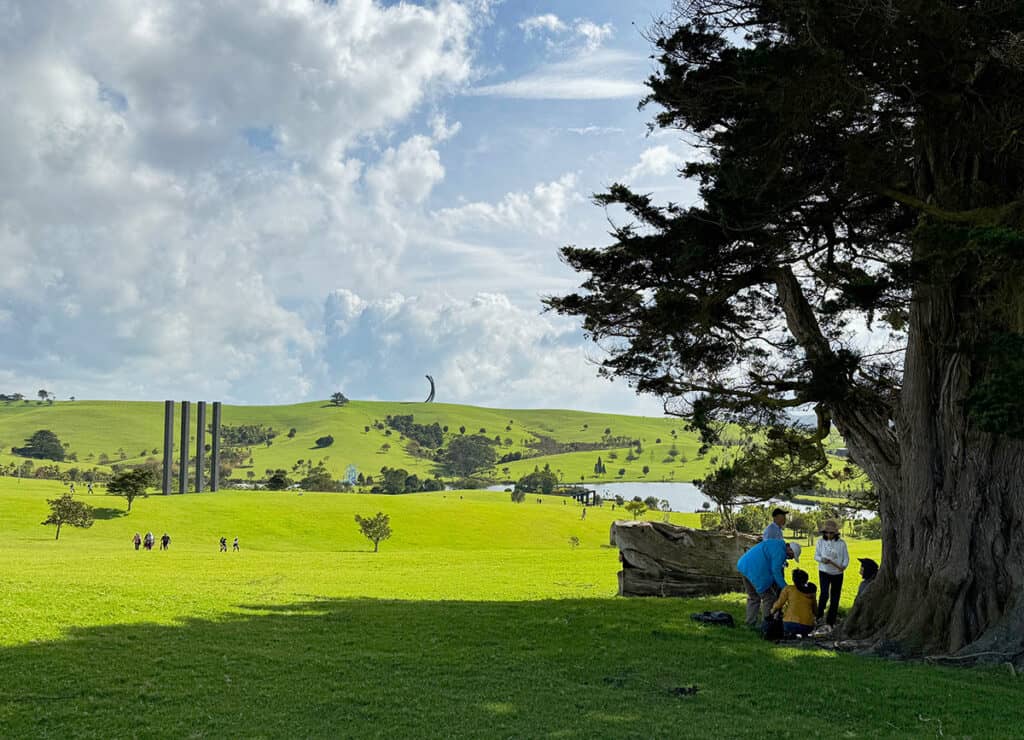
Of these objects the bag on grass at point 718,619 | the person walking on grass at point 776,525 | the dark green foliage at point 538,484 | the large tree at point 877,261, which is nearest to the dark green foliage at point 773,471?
the large tree at point 877,261

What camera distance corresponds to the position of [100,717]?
9750 millimetres

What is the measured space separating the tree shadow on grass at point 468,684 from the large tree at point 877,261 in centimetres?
311

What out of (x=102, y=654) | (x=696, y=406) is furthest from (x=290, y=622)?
(x=696, y=406)

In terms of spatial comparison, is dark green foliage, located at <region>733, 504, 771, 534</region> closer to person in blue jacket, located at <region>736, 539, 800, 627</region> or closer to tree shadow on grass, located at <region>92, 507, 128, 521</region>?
tree shadow on grass, located at <region>92, 507, 128, 521</region>

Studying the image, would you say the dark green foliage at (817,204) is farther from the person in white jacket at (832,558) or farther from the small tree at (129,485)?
the small tree at (129,485)

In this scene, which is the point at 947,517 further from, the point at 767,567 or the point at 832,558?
the point at 767,567

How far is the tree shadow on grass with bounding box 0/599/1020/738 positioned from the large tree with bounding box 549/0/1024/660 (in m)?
3.11

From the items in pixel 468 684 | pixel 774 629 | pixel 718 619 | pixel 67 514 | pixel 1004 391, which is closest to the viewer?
pixel 468 684

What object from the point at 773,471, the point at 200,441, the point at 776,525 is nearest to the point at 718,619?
the point at 776,525

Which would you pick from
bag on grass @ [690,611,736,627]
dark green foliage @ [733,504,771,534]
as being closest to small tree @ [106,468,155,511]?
dark green foliage @ [733,504,771,534]

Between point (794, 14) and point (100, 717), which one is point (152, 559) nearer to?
point (100, 717)

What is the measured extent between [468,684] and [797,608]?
7.08m

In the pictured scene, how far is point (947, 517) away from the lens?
51.2 feet

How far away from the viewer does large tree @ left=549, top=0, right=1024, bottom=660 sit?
13445mm
